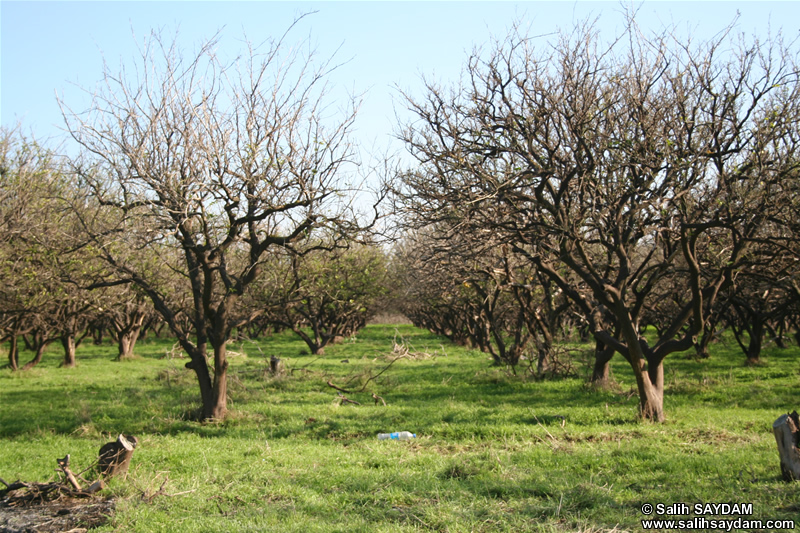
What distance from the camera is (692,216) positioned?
30.6ft

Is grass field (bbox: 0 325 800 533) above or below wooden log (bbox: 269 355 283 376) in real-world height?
below

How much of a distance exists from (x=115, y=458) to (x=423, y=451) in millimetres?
3908

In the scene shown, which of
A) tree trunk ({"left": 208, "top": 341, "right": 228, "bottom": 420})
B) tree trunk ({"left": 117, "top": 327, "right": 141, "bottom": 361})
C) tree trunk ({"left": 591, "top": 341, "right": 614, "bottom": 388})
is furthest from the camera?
tree trunk ({"left": 117, "top": 327, "right": 141, "bottom": 361})

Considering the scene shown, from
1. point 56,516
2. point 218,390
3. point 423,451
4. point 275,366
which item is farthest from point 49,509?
point 275,366

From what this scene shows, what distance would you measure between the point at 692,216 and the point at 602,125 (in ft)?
7.03

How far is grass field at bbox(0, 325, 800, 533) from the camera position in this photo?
5.67 metres

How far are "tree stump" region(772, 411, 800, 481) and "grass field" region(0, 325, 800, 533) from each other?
0.21 meters

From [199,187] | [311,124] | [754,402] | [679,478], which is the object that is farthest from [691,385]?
[199,187]

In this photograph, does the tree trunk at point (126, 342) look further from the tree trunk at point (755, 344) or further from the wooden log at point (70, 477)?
the tree trunk at point (755, 344)

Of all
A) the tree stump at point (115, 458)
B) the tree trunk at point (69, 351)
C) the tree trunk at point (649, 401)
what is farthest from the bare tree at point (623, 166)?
the tree trunk at point (69, 351)

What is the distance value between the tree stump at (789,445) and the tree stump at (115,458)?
22.8 feet

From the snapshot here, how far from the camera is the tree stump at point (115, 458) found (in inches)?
276

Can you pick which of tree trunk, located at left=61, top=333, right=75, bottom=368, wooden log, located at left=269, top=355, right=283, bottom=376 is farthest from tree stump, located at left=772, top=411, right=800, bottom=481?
tree trunk, located at left=61, top=333, right=75, bottom=368

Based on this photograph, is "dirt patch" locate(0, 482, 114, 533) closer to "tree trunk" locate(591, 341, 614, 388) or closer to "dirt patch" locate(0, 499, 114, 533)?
"dirt patch" locate(0, 499, 114, 533)
